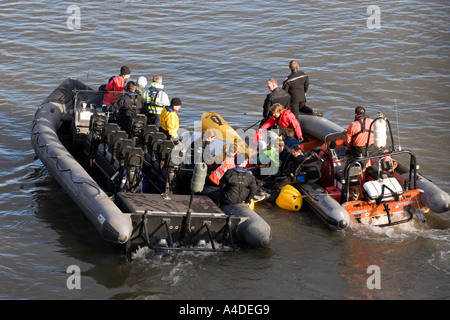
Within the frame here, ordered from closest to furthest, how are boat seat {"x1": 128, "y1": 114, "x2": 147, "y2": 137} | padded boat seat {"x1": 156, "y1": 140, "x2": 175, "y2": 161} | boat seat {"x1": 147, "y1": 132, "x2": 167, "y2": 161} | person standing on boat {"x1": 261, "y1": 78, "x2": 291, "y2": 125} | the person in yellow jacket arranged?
padded boat seat {"x1": 156, "y1": 140, "x2": 175, "y2": 161}
boat seat {"x1": 147, "y1": 132, "x2": 167, "y2": 161}
the person in yellow jacket
boat seat {"x1": 128, "y1": 114, "x2": 147, "y2": 137}
person standing on boat {"x1": 261, "y1": 78, "x2": 291, "y2": 125}

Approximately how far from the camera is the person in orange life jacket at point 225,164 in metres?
10.8

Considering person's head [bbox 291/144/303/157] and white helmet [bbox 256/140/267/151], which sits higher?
white helmet [bbox 256/140/267/151]

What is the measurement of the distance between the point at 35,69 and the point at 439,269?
1298 cm

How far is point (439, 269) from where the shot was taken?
10078mm

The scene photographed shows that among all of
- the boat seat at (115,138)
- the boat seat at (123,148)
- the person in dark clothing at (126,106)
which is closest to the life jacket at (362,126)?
the boat seat at (123,148)

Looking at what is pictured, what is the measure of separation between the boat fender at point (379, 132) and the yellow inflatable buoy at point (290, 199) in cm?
153

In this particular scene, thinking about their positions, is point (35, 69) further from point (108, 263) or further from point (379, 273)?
point (379, 273)

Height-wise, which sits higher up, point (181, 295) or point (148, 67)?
point (148, 67)

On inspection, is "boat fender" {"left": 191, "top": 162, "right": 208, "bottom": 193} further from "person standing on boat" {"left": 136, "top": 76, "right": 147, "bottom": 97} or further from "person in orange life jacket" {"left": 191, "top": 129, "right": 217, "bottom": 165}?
"person standing on boat" {"left": 136, "top": 76, "right": 147, "bottom": 97}

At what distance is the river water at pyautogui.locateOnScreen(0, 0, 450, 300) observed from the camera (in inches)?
383

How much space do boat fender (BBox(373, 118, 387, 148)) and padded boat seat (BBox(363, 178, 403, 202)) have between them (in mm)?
744

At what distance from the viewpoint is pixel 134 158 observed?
10.8m

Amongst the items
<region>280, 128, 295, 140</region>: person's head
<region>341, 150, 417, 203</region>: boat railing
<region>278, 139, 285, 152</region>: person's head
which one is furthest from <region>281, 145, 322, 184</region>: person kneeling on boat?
<region>280, 128, 295, 140</region>: person's head
